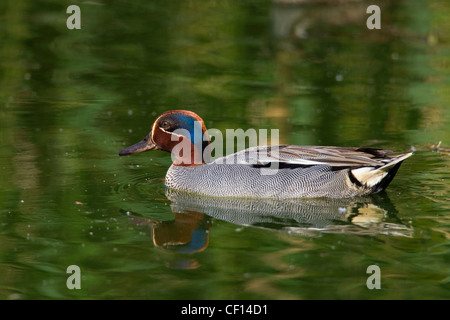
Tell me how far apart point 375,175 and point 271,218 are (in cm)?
118

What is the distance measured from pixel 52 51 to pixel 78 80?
2154mm

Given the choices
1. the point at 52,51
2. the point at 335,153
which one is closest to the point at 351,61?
→ the point at 52,51

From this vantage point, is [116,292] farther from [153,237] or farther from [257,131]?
[257,131]

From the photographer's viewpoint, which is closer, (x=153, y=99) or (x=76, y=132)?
(x=76, y=132)

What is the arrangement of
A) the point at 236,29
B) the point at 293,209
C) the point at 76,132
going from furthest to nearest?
1. the point at 236,29
2. the point at 76,132
3. the point at 293,209

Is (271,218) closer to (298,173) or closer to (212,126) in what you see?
(298,173)

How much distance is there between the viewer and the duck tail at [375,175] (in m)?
7.80

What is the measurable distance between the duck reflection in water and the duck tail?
14 centimetres

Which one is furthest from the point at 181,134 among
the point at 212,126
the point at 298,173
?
the point at 212,126

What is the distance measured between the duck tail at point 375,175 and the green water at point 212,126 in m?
0.19

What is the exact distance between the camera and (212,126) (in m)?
10.5

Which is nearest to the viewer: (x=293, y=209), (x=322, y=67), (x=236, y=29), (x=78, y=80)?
(x=293, y=209)

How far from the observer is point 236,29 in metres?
17.0

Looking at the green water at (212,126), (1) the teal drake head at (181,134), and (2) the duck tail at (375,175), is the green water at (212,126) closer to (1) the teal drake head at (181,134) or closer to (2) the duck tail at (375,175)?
(2) the duck tail at (375,175)
